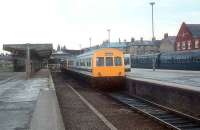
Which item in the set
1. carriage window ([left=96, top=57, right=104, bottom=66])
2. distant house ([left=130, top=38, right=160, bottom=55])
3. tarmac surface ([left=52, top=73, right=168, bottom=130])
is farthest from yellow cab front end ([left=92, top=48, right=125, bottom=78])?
distant house ([left=130, top=38, right=160, bottom=55])

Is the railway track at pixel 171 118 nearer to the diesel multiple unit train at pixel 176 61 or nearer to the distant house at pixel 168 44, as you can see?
the diesel multiple unit train at pixel 176 61

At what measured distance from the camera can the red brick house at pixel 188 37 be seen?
78206mm

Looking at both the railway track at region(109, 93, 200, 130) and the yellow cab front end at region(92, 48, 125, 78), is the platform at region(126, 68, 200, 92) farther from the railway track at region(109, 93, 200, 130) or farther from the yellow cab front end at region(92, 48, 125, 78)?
the railway track at region(109, 93, 200, 130)

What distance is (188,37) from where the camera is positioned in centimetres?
8094

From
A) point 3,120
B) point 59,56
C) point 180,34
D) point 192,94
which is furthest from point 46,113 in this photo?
point 180,34

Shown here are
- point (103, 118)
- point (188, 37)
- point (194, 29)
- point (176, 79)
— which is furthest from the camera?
point (194, 29)

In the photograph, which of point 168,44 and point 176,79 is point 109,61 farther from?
point 168,44

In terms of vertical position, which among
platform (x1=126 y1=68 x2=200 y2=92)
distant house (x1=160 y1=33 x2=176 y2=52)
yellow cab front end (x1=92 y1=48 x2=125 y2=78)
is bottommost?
platform (x1=126 y1=68 x2=200 y2=92)

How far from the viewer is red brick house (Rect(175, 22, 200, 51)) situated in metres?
78.2

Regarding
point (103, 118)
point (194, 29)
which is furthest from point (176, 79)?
point (194, 29)

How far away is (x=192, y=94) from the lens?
1577 cm

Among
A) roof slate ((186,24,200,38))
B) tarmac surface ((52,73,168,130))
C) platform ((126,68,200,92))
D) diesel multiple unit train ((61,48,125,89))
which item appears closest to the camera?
tarmac surface ((52,73,168,130))

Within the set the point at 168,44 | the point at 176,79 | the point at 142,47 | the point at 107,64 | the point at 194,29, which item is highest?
the point at 194,29

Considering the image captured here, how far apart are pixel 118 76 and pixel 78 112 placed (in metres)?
10.4
